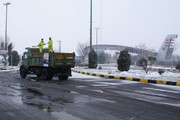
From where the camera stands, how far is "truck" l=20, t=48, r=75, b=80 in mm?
15883

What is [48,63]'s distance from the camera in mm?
16031

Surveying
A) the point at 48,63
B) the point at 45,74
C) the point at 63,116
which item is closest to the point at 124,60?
the point at 45,74

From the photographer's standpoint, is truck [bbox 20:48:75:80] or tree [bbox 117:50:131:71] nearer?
truck [bbox 20:48:75:80]

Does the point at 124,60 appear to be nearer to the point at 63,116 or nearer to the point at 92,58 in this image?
the point at 92,58

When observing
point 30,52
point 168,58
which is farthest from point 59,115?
point 168,58

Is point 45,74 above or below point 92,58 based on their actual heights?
below

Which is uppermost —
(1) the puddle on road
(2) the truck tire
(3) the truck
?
(3) the truck

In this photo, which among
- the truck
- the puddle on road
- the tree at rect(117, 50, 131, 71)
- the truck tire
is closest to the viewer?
the puddle on road

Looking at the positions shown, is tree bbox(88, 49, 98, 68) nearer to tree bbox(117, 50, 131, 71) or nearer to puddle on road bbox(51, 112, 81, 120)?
tree bbox(117, 50, 131, 71)

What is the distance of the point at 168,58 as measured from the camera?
64.0 m

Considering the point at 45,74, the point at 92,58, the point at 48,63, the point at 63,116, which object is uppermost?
the point at 92,58

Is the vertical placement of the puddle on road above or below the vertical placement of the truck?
below

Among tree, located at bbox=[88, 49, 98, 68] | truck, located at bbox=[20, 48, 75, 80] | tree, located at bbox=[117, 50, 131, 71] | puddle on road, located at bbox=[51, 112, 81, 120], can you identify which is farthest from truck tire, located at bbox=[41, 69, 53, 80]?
tree, located at bbox=[88, 49, 98, 68]

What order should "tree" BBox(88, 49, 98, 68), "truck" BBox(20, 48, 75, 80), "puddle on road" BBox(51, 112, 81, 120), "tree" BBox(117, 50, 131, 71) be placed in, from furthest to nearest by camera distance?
"tree" BBox(88, 49, 98, 68) → "tree" BBox(117, 50, 131, 71) → "truck" BBox(20, 48, 75, 80) → "puddle on road" BBox(51, 112, 81, 120)
